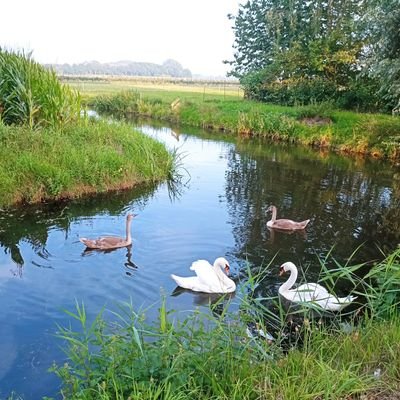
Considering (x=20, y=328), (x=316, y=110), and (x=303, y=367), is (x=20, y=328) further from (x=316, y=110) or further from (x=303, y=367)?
(x=316, y=110)

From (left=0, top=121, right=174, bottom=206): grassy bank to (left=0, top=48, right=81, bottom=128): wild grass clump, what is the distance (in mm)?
547

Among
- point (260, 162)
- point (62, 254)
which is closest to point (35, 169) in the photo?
point (62, 254)

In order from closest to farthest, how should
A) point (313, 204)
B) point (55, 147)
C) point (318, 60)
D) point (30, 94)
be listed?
1. point (55, 147)
2. point (313, 204)
3. point (30, 94)
4. point (318, 60)

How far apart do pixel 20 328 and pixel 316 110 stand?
916 inches

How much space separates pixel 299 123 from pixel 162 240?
61.3 feet

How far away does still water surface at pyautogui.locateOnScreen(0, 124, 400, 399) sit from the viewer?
240 inches

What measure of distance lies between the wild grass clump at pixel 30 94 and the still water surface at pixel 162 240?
3910mm

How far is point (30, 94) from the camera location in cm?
1312

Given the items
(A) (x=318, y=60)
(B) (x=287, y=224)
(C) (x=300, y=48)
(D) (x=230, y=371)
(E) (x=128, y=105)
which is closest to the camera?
(D) (x=230, y=371)

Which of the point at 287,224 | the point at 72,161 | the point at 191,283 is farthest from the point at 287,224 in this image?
the point at 72,161

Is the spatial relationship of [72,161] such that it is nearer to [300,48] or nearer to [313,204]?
[313,204]

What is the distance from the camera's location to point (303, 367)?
3.71 meters

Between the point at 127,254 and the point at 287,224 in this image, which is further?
the point at 287,224

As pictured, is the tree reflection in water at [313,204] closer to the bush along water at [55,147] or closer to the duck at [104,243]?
the duck at [104,243]
